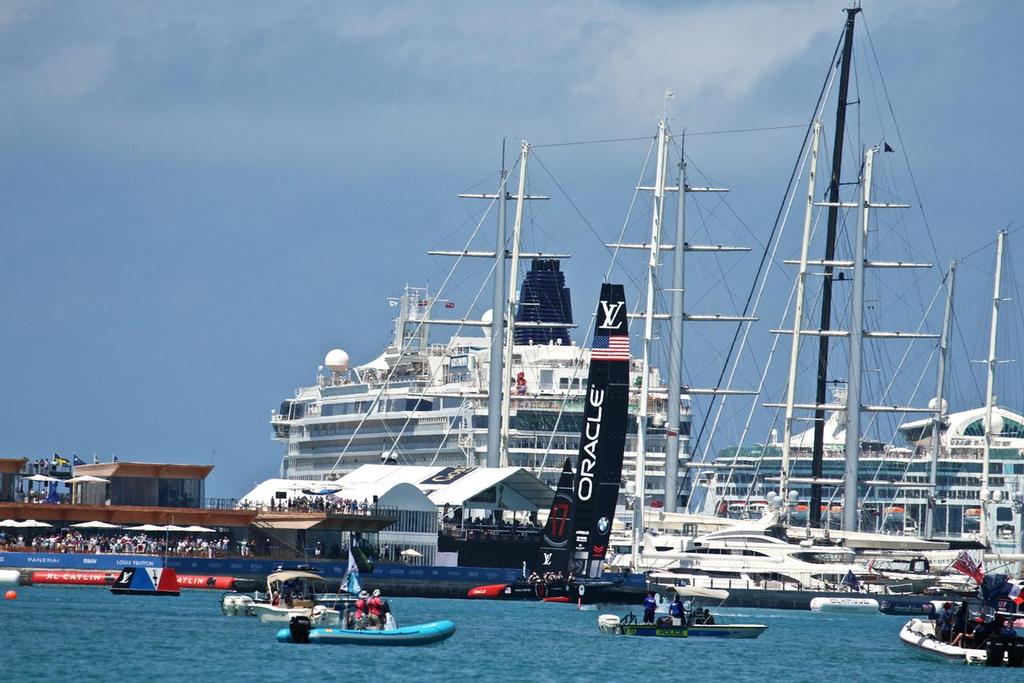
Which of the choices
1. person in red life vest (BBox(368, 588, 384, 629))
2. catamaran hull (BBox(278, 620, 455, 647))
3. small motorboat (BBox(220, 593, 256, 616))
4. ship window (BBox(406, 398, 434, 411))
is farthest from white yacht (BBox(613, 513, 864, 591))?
person in red life vest (BBox(368, 588, 384, 629))

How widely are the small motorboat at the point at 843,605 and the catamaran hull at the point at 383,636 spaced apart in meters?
36.3

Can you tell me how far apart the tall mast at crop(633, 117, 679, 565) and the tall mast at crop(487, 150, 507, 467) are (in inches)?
293

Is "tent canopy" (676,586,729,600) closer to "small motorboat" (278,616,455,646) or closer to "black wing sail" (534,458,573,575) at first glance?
"black wing sail" (534,458,573,575)

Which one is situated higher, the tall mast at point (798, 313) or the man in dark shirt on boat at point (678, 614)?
the tall mast at point (798, 313)

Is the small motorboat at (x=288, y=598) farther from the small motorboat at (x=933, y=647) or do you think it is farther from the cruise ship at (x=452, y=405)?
the cruise ship at (x=452, y=405)

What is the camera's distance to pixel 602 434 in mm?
81250

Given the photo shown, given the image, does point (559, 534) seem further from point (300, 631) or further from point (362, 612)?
point (300, 631)

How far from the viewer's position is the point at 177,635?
5775 cm

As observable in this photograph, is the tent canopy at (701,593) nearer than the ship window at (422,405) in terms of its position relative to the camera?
Yes

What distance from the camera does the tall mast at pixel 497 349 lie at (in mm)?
100625

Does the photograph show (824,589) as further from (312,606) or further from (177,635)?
(177,635)

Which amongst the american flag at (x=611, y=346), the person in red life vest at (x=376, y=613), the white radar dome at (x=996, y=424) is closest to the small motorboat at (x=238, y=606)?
the person in red life vest at (x=376, y=613)

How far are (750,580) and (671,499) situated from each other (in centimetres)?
889

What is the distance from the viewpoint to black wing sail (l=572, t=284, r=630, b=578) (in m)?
80.2
